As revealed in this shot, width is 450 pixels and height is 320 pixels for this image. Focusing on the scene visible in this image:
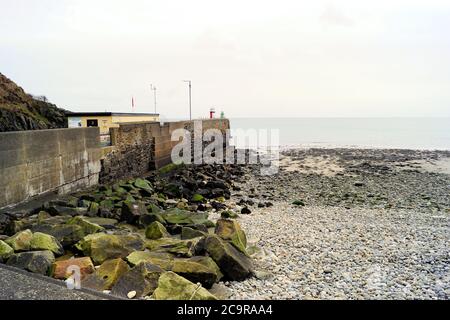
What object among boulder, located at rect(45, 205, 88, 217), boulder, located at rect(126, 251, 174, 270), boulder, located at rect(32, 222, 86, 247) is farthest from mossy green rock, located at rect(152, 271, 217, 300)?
boulder, located at rect(45, 205, 88, 217)

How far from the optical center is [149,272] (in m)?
4.86

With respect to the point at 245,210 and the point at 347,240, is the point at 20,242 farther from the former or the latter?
the point at 245,210

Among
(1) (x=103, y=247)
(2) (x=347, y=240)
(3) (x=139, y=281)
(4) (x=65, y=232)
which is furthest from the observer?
(2) (x=347, y=240)

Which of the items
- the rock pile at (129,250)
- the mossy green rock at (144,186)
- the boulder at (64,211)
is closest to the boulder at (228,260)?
the rock pile at (129,250)

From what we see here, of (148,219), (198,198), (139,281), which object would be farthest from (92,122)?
(139,281)

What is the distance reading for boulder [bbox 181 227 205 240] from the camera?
692 cm

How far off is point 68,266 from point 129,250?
3.34 ft

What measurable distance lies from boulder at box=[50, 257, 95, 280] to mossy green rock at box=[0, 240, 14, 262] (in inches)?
31.6

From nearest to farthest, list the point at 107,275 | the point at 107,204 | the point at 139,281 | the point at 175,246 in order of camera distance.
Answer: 1. the point at 139,281
2. the point at 107,275
3. the point at 175,246
4. the point at 107,204

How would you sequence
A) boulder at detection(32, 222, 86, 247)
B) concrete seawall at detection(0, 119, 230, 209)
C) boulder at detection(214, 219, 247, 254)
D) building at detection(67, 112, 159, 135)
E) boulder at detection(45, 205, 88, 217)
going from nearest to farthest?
boulder at detection(32, 222, 86, 247)
boulder at detection(214, 219, 247, 254)
boulder at detection(45, 205, 88, 217)
concrete seawall at detection(0, 119, 230, 209)
building at detection(67, 112, 159, 135)

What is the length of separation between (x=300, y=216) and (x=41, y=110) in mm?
14733

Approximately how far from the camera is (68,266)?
16.6ft

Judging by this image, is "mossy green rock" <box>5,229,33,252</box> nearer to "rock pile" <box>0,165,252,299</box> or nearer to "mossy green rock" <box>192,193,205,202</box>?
"rock pile" <box>0,165,252,299</box>
